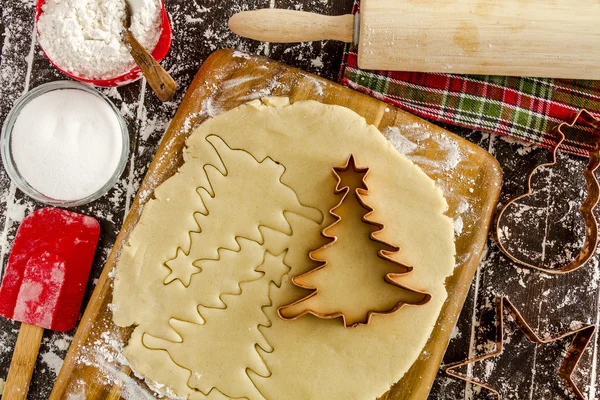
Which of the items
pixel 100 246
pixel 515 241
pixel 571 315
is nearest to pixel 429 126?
pixel 515 241

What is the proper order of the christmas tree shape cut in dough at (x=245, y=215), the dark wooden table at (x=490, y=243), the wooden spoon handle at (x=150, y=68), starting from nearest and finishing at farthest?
the wooden spoon handle at (x=150, y=68) < the christmas tree shape cut in dough at (x=245, y=215) < the dark wooden table at (x=490, y=243)

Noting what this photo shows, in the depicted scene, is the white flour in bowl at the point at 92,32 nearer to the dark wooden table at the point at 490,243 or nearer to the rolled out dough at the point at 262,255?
the dark wooden table at the point at 490,243

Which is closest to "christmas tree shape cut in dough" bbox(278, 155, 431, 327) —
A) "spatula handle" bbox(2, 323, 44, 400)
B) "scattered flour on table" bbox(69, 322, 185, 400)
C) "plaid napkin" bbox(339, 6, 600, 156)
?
"plaid napkin" bbox(339, 6, 600, 156)

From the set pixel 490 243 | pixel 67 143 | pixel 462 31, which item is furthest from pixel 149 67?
pixel 490 243

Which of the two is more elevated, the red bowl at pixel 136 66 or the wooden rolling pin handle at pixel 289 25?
the wooden rolling pin handle at pixel 289 25

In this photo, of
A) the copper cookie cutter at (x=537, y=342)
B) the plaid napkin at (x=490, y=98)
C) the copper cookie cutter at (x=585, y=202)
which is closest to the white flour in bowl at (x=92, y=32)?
the plaid napkin at (x=490, y=98)

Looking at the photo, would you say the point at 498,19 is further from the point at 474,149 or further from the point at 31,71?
the point at 31,71
